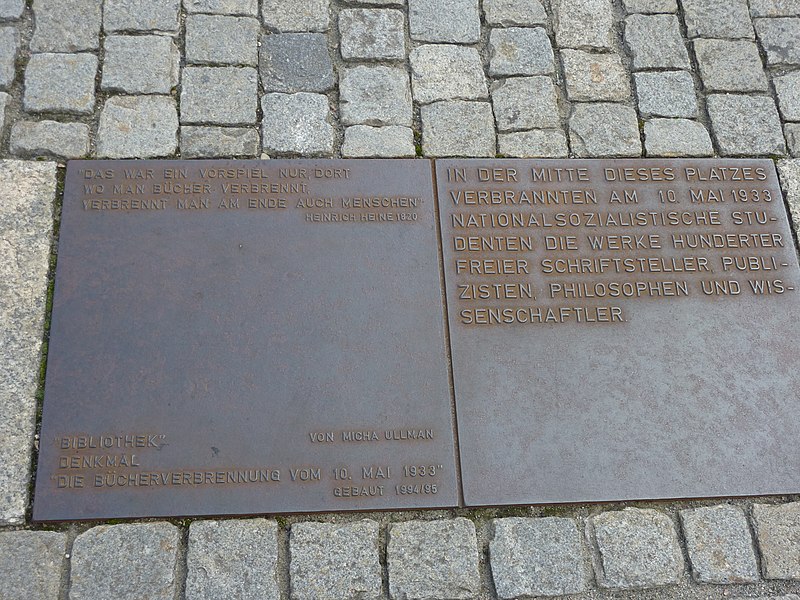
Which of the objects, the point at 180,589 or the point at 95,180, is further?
the point at 95,180

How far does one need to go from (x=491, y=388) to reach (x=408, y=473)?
18.1 inches

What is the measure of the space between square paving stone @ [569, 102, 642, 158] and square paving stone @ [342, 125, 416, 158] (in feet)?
2.56

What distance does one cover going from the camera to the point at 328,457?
2.60 m

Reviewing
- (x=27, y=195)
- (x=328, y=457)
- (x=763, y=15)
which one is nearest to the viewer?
(x=328, y=457)

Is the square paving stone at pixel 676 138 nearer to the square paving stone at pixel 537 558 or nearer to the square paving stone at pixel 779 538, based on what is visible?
the square paving stone at pixel 779 538

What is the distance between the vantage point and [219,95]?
10.7 feet

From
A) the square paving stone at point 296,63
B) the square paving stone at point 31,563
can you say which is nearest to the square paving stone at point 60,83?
the square paving stone at point 296,63

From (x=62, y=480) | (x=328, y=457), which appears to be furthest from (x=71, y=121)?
(x=328, y=457)

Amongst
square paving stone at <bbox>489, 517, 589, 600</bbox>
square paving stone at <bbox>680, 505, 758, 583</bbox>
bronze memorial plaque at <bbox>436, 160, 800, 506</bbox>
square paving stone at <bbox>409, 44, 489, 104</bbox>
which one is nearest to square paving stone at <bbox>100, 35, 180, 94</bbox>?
square paving stone at <bbox>409, 44, 489, 104</bbox>

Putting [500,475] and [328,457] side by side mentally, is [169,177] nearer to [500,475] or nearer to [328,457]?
[328,457]

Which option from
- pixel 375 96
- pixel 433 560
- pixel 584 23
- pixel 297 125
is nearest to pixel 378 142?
pixel 375 96

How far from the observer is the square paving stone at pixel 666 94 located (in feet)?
11.2

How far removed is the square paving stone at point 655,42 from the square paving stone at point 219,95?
190 cm

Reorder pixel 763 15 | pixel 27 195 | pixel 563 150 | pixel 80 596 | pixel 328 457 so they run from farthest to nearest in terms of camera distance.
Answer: pixel 763 15
pixel 563 150
pixel 27 195
pixel 328 457
pixel 80 596
